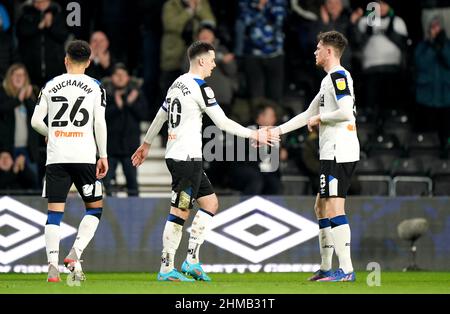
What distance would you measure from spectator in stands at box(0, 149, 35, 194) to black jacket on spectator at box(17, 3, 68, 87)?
6.27ft

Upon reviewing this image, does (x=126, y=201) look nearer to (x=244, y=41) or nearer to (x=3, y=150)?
(x=3, y=150)

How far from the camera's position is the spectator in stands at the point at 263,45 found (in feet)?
68.5

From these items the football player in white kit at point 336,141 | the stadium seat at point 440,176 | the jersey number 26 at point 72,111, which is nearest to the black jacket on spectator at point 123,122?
the stadium seat at point 440,176

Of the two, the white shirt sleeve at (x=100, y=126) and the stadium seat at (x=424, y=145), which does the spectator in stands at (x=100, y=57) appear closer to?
the stadium seat at (x=424, y=145)

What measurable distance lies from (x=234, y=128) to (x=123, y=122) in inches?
224

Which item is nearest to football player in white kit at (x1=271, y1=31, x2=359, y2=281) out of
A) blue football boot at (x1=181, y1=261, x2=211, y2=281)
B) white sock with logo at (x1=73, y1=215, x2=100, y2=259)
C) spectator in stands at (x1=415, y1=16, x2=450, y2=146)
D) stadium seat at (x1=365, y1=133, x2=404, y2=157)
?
blue football boot at (x1=181, y1=261, x2=211, y2=281)

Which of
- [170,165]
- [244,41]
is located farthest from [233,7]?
[170,165]

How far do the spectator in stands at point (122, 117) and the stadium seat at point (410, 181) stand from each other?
14.4ft

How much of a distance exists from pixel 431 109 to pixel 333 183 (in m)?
9.00

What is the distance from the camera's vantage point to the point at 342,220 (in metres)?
13.9

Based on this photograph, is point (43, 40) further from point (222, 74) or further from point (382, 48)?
point (382, 48)

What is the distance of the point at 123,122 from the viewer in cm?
1944

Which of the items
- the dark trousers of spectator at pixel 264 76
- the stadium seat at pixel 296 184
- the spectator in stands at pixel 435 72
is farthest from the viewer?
the spectator in stands at pixel 435 72
